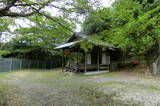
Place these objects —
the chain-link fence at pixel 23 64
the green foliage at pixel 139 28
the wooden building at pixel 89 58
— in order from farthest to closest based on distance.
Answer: the wooden building at pixel 89 58, the chain-link fence at pixel 23 64, the green foliage at pixel 139 28

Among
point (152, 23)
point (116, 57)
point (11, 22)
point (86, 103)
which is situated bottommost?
point (86, 103)

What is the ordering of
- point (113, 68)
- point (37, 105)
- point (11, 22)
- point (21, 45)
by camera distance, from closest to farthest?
point (37, 105) → point (11, 22) → point (113, 68) → point (21, 45)

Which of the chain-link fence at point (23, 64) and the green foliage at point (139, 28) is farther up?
the green foliage at point (139, 28)

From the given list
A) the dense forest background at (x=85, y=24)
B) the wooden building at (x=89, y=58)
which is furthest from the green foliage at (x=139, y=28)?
the wooden building at (x=89, y=58)

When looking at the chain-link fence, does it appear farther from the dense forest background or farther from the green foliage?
the green foliage

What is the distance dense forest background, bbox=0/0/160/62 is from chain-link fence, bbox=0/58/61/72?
1.25 m

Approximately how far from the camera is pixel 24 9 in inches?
215

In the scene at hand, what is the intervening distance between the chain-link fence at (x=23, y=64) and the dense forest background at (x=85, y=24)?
1.25 meters

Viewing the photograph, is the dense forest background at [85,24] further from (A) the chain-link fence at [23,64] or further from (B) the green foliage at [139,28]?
(A) the chain-link fence at [23,64]

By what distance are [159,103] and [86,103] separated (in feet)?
8.13

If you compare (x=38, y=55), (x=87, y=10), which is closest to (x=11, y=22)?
(x=87, y=10)

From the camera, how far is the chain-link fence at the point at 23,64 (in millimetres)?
13789

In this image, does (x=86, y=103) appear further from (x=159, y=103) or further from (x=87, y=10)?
(x=87, y=10)

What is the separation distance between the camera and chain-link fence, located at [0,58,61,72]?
13.8 metres
